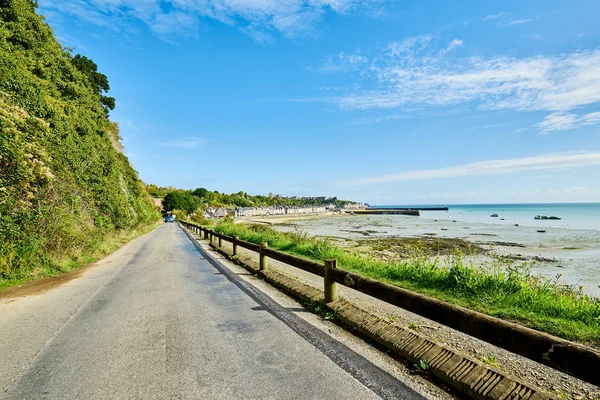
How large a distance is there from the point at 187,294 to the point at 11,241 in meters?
5.67

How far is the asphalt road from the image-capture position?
3.13 meters

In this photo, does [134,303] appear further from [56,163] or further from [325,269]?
[56,163]

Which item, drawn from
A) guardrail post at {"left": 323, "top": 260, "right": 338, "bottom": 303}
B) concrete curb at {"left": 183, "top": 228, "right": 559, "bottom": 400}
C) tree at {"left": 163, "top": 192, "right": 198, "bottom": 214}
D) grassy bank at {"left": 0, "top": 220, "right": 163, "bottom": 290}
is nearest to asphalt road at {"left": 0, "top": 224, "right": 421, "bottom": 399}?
concrete curb at {"left": 183, "top": 228, "right": 559, "bottom": 400}

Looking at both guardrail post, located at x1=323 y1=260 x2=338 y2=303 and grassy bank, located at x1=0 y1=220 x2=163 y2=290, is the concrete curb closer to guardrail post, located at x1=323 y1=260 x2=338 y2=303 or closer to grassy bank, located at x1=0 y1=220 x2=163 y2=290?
guardrail post, located at x1=323 y1=260 x2=338 y2=303

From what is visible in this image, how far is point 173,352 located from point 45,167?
968 cm

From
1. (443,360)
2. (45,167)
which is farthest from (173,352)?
(45,167)

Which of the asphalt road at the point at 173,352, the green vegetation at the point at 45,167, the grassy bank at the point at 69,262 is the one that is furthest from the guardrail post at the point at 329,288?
the green vegetation at the point at 45,167

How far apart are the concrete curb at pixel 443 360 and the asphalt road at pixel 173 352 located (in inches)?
19.5

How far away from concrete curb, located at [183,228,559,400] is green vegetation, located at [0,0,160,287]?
877 centimetres

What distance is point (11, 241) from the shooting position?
8.35 meters

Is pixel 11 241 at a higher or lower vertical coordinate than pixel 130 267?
higher

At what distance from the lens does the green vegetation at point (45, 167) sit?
866cm

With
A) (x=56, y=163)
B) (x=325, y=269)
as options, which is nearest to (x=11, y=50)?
(x=56, y=163)

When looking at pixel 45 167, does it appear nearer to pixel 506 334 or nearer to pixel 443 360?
pixel 443 360
